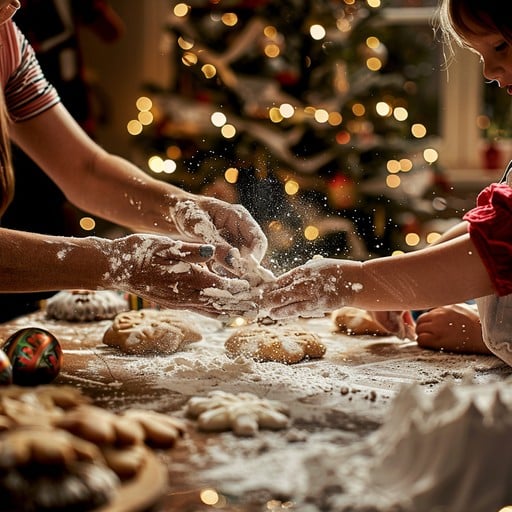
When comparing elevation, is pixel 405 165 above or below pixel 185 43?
below

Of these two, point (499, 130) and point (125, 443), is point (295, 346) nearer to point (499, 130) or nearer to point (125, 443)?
point (125, 443)

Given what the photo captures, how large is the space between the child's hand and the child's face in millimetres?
395

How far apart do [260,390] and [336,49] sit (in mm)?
2639

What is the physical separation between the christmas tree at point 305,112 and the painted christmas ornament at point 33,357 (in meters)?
2.14

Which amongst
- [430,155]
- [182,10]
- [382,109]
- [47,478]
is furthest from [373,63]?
[47,478]

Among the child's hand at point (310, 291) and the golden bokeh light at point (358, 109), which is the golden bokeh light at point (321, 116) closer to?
the golden bokeh light at point (358, 109)

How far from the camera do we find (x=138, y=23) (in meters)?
4.66

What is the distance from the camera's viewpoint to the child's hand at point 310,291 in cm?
146

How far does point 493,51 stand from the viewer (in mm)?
1391

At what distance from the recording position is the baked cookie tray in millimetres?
900

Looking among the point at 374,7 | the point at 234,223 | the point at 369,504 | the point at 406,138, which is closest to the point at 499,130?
the point at 406,138

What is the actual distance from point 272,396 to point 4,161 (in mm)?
838

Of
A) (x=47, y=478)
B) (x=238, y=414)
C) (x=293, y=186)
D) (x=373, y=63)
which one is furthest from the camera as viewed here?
(x=373, y=63)

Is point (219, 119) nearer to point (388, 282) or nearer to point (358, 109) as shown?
point (358, 109)
